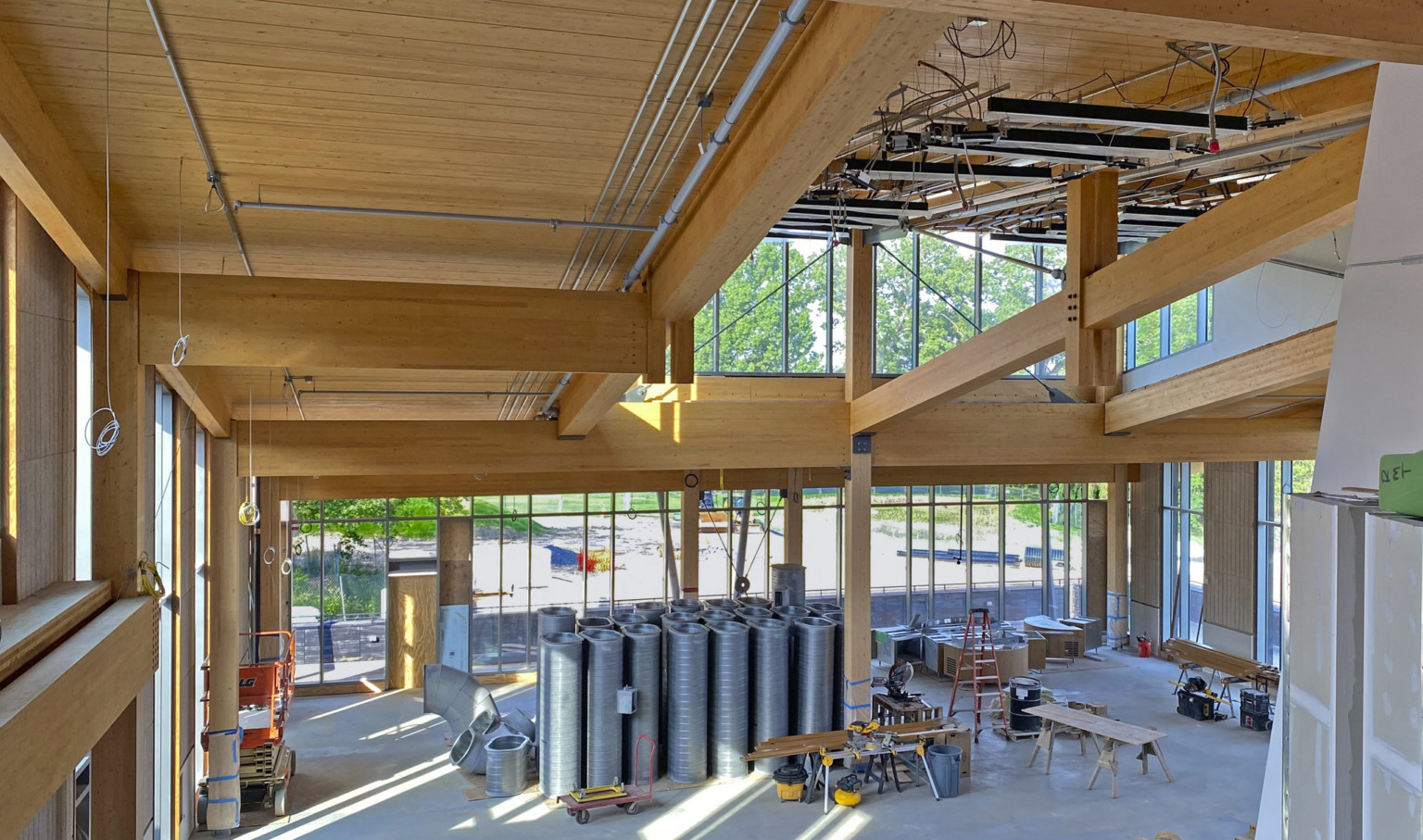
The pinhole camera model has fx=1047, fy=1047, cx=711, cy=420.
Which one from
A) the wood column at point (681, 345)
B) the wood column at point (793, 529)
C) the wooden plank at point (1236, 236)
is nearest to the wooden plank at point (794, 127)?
the wood column at point (681, 345)

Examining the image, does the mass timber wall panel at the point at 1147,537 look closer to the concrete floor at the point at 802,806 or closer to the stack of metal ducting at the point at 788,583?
the concrete floor at the point at 802,806

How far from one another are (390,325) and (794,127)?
12.3 feet

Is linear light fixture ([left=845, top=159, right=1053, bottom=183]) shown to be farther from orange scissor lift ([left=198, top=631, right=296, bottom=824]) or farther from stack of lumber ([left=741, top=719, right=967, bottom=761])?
orange scissor lift ([left=198, top=631, right=296, bottom=824])

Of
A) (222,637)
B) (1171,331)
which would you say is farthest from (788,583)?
(1171,331)

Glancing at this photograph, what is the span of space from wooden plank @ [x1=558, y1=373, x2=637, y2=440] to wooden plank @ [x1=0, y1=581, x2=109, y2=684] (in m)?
3.85

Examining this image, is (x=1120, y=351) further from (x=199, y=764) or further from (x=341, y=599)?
(x=199, y=764)

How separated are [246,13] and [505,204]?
2.53 metres

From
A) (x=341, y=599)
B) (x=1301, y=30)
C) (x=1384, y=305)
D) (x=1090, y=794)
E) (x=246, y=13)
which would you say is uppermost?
(x=246, y=13)

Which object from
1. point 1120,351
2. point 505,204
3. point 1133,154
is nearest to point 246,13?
point 505,204

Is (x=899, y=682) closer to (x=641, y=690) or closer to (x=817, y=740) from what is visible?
(x=817, y=740)

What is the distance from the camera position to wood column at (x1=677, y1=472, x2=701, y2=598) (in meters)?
16.7

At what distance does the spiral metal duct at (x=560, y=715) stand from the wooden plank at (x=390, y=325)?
5.11m

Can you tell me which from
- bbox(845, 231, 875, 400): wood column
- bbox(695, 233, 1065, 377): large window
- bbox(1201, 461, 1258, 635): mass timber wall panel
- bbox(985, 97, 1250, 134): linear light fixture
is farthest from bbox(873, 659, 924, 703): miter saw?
bbox(985, 97, 1250, 134): linear light fixture

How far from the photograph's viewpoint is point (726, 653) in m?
12.4
